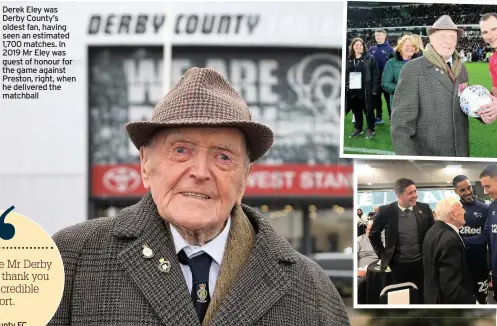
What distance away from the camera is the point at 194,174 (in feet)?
5.90

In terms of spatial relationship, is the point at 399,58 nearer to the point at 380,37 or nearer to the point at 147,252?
the point at 380,37

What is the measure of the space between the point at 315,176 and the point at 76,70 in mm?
1031

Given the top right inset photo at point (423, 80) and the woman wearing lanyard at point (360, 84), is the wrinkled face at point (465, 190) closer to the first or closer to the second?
the top right inset photo at point (423, 80)

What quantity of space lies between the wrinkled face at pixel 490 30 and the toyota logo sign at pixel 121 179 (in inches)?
60.7

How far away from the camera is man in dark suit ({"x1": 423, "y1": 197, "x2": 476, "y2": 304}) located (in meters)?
2.89

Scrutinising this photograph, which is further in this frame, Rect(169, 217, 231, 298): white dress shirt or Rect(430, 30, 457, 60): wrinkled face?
Rect(430, 30, 457, 60): wrinkled face

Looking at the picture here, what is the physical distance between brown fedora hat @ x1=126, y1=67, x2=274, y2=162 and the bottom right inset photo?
1.02 m

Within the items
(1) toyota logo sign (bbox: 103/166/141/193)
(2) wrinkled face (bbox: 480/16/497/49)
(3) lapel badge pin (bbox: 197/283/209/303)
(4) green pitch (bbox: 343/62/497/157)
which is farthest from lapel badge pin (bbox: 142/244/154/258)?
(2) wrinkled face (bbox: 480/16/497/49)

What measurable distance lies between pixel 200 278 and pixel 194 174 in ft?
0.98

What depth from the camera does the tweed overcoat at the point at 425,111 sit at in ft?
9.28

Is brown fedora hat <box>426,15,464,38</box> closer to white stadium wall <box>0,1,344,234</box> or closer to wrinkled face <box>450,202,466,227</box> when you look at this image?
white stadium wall <box>0,1,344,234</box>

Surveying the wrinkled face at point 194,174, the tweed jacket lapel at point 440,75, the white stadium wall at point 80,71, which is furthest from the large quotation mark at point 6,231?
the tweed jacket lapel at point 440,75

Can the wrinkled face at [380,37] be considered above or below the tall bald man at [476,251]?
above

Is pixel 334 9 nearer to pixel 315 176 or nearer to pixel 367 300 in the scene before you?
pixel 315 176
